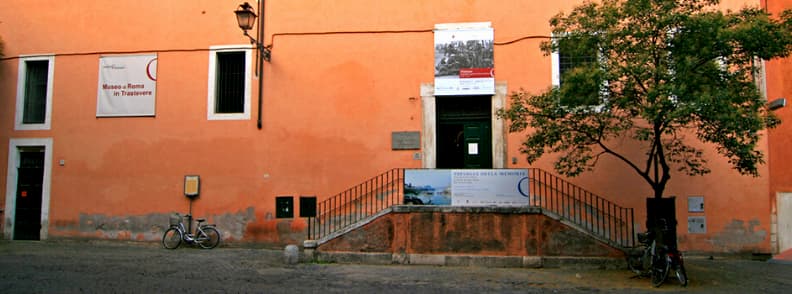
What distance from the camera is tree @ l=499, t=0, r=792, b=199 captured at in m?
8.21

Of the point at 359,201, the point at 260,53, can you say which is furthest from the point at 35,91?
the point at 359,201

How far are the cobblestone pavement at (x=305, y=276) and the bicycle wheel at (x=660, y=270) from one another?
0.13m

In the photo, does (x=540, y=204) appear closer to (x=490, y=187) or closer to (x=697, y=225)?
(x=490, y=187)

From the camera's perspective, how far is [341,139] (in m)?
12.9

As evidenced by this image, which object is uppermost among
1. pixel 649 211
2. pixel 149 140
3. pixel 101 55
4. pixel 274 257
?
pixel 101 55

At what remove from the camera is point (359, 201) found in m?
12.6

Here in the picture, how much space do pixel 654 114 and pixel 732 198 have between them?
5152 mm

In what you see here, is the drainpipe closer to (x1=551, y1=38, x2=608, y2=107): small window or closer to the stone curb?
the stone curb

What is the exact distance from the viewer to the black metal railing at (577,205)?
1175 cm

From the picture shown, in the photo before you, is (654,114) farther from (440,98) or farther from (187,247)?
(187,247)

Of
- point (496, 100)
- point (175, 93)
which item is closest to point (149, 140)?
point (175, 93)

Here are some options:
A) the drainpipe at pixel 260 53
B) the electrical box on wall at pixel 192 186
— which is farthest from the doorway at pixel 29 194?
the drainpipe at pixel 260 53

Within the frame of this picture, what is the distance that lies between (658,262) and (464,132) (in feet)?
17.2

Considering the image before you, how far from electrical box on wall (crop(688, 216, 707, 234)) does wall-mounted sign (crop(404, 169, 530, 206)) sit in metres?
3.70
